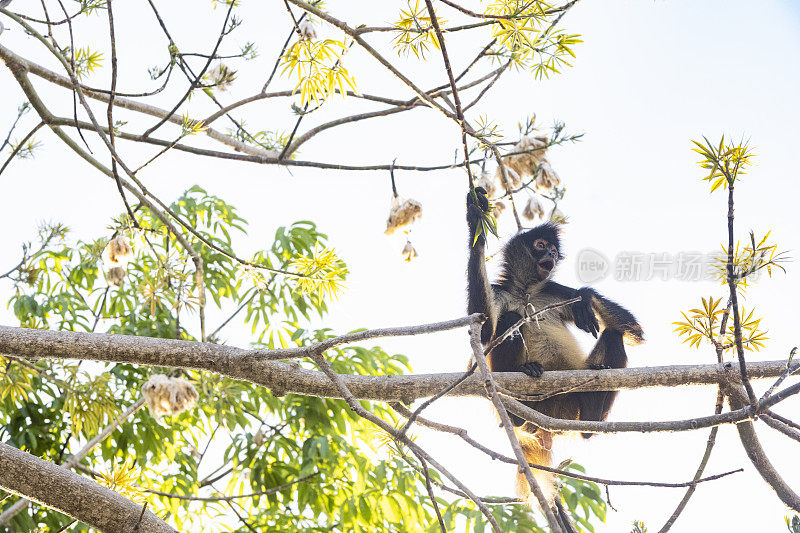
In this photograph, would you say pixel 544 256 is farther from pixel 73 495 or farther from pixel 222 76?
pixel 73 495

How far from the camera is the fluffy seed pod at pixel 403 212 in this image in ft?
6.46

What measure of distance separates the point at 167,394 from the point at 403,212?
32.0 inches

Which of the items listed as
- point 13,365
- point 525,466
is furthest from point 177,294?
point 525,466

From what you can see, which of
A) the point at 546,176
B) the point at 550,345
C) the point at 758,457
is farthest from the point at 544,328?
the point at 546,176

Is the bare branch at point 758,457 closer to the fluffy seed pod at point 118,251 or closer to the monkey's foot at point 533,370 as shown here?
the monkey's foot at point 533,370

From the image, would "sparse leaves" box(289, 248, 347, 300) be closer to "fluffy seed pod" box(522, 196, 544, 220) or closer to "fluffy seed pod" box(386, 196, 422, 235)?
"fluffy seed pod" box(386, 196, 422, 235)

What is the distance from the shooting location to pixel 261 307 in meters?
3.48

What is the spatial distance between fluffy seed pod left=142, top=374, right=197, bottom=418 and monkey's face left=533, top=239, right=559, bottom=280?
1694mm

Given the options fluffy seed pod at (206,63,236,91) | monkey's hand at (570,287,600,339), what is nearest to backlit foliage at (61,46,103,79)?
fluffy seed pod at (206,63,236,91)

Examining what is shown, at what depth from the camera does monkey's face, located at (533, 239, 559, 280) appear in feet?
10.1

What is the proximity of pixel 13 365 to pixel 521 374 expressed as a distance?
1606mm

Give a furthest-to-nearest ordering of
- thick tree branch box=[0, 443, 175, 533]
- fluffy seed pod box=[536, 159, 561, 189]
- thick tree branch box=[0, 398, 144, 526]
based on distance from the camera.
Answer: thick tree branch box=[0, 398, 144, 526]
fluffy seed pod box=[536, 159, 561, 189]
thick tree branch box=[0, 443, 175, 533]

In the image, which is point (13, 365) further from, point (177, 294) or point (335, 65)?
point (335, 65)

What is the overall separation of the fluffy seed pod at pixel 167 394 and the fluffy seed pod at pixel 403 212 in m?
0.72
